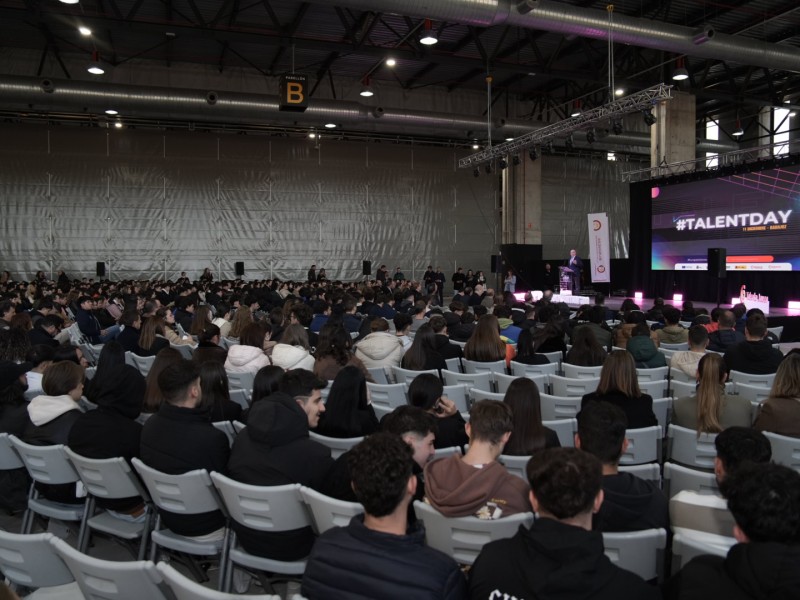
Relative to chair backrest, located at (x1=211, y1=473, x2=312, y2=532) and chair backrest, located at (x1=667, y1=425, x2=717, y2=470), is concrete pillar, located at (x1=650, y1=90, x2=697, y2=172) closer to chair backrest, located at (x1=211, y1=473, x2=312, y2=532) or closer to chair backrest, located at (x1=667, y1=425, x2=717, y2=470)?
chair backrest, located at (x1=667, y1=425, x2=717, y2=470)

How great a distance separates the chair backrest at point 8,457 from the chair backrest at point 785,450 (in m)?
4.20

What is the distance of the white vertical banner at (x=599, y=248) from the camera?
13812 millimetres

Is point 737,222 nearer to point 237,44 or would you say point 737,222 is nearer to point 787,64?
point 787,64

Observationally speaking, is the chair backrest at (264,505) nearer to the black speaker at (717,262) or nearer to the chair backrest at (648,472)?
the chair backrest at (648,472)

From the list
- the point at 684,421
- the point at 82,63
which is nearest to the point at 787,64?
the point at 684,421

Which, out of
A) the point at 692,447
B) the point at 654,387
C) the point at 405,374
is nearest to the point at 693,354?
the point at 654,387

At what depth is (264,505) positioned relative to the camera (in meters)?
2.57

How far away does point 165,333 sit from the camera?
7039mm

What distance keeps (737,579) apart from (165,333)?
654 cm

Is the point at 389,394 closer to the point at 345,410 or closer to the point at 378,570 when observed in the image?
the point at 345,410

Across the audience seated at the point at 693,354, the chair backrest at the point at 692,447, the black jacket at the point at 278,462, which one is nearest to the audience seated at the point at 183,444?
the black jacket at the point at 278,462

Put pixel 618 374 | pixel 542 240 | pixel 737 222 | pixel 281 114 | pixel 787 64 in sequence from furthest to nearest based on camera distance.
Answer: pixel 542 240 → pixel 281 114 → pixel 737 222 → pixel 787 64 → pixel 618 374

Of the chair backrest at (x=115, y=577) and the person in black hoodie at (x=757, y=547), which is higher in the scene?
the person in black hoodie at (x=757, y=547)

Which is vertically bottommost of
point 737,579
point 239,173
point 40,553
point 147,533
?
point 147,533
